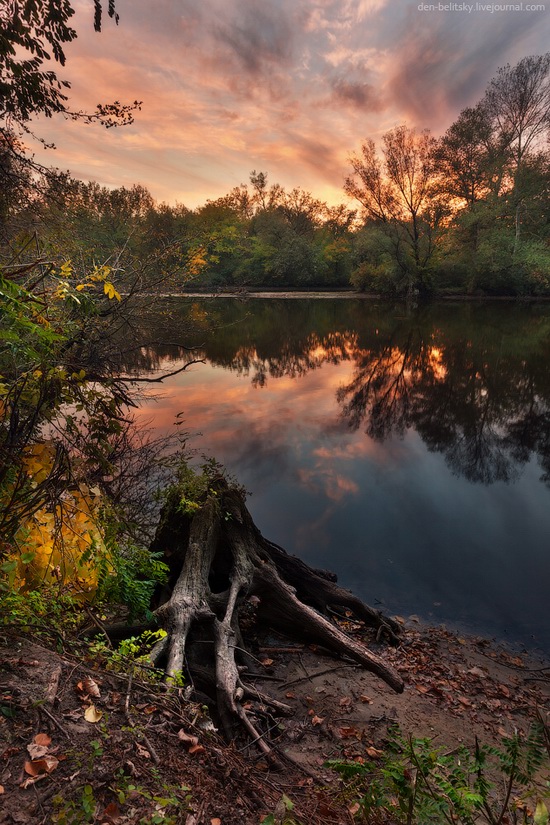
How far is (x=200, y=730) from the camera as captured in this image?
11.5ft

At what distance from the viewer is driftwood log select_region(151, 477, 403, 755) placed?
15.7 ft

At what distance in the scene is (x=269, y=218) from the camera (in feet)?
278

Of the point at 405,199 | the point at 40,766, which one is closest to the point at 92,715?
the point at 40,766

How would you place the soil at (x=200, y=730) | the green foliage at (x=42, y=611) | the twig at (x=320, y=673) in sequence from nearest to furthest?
the soil at (x=200, y=730), the green foliage at (x=42, y=611), the twig at (x=320, y=673)

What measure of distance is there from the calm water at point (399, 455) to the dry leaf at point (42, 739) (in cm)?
589

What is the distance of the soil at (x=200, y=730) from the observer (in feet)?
8.29

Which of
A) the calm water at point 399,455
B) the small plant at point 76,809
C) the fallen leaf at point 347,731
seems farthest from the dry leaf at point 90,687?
the calm water at point 399,455

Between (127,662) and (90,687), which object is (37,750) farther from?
(127,662)

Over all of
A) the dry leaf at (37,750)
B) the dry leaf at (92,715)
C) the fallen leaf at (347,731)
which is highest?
the dry leaf at (37,750)

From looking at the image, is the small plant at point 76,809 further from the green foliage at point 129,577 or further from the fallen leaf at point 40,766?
the green foliage at point 129,577

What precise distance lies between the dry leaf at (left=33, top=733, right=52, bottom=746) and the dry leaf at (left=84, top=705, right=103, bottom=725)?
0.28m

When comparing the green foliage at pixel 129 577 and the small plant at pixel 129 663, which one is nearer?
the small plant at pixel 129 663

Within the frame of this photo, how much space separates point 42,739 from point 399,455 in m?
12.8

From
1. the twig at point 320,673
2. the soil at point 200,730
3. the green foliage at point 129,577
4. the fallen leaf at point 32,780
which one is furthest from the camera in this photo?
the twig at point 320,673
